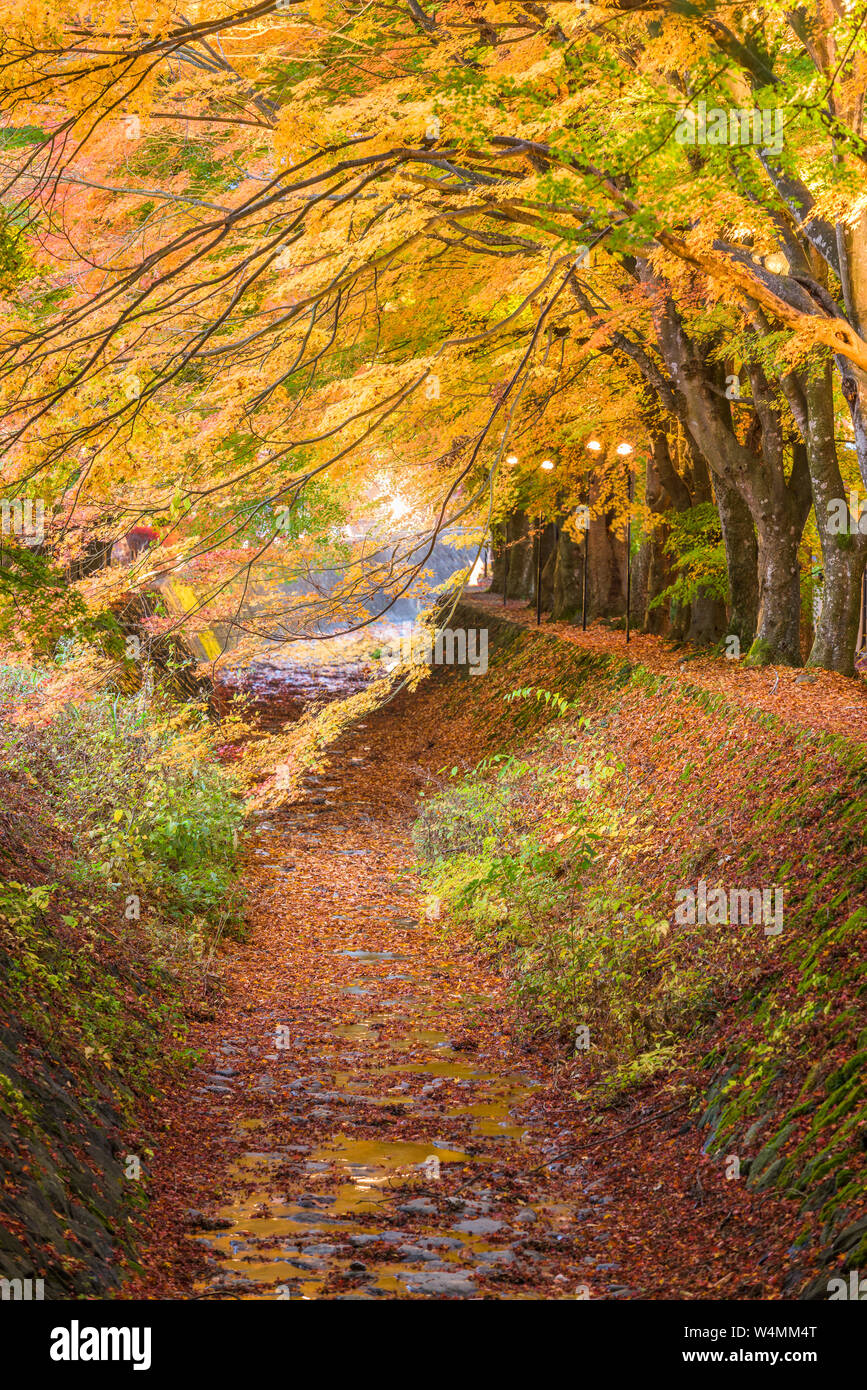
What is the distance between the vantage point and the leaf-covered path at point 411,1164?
5.96 meters

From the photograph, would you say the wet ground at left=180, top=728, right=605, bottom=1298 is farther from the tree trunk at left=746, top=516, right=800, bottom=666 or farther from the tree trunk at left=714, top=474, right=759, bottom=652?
the tree trunk at left=714, top=474, right=759, bottom=652

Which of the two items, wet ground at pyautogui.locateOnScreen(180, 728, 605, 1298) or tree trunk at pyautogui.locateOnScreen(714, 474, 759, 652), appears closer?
wet ground at pyautogui.locateOnScreen(180, 728, 605, 1298)

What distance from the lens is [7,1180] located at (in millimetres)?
5375

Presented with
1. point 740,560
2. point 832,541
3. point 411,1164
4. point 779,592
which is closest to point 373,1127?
point 411,1164

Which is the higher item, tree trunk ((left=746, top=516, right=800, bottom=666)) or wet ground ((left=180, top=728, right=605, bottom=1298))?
tree trunk ((left=746, top=516, right=800, bottom=666))

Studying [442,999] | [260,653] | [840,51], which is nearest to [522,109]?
[840,51]

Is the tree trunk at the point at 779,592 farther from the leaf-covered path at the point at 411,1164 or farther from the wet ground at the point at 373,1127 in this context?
the leaf-covered path at the point at 411,1164

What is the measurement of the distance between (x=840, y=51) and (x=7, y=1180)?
1020cm

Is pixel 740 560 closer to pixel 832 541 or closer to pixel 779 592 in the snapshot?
pixel 779 592

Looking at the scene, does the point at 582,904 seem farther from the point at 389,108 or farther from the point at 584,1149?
the point at 389,108

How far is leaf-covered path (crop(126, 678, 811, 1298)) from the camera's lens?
5965mm

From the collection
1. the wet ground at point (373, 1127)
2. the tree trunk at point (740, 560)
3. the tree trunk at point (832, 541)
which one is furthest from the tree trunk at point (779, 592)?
the wet ground at point (373, 1127)

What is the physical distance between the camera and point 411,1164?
25.0ft

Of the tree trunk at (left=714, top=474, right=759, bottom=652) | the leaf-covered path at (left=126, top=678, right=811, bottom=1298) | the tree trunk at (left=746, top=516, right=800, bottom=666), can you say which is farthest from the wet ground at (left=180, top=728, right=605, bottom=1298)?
the tree trunk at (left=714, top=474, right=759, bottom=652)
